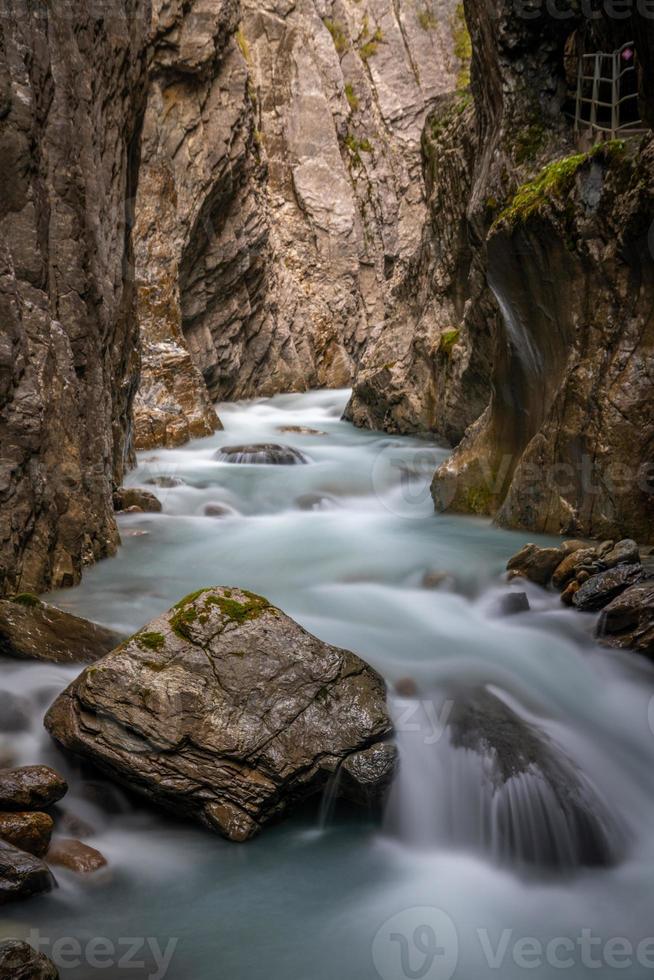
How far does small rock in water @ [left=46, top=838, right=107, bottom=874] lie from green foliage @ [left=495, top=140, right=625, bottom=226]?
20.7 ft

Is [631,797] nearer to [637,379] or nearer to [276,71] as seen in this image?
[637,379]

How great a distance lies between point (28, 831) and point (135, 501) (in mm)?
5949

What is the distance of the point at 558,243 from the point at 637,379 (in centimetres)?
150

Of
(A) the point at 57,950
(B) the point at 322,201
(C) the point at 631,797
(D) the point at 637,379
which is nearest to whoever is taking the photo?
(A) the point at 57,950

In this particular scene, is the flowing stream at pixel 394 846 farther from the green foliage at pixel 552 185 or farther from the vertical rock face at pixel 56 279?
the green foliage at pixel 552 185

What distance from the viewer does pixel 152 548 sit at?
7461mm

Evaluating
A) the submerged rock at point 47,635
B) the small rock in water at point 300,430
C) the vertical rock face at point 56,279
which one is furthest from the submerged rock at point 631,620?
the small rock in water at point 300,430

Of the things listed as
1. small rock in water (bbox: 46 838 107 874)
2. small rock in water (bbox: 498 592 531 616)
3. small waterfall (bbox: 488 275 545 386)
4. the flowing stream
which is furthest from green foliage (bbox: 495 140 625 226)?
small rock in water (bbox: 46 838 107 874)

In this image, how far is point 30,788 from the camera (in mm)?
3377

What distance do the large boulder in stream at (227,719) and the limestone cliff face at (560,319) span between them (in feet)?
11.9

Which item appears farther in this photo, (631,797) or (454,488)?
(454,488)

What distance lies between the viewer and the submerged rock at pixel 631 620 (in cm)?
493

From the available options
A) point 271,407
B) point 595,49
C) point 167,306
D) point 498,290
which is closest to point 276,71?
point 271,407

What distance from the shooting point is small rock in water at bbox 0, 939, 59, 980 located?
2426 millimetres
